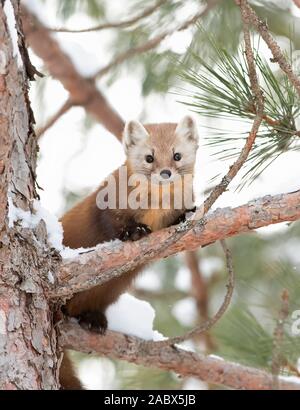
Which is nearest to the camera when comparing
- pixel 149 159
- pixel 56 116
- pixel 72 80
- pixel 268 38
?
pixel 268 38

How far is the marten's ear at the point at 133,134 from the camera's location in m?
3.35

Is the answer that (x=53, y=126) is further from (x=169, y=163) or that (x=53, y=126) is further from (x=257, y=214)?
(x=257, y=214)

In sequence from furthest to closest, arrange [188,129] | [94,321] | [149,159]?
[188,129] < [149,159] < [94,321]

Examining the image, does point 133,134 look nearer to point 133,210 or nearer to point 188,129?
point 188,129

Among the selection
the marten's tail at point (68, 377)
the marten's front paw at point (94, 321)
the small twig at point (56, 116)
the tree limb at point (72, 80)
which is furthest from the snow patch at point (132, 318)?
the tree limb at point (72, 80)

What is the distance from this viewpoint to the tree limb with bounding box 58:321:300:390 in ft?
9.73

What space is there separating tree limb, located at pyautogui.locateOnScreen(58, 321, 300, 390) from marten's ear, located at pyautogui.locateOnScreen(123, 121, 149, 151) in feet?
2.56

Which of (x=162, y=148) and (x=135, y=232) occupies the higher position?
(x=162, y=148)

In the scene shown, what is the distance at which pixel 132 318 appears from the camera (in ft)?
10.4

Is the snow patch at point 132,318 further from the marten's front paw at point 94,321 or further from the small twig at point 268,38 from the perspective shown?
the small twig at point 268,38

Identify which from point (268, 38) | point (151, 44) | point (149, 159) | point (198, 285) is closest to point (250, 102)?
point (268, 38)

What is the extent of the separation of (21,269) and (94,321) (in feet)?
2.71

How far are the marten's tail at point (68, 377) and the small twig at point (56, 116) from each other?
1.12 meters

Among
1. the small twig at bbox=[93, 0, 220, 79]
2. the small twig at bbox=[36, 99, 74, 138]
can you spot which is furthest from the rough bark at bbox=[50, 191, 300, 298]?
the small twig at bbox=[36, 99, 74, 138]
